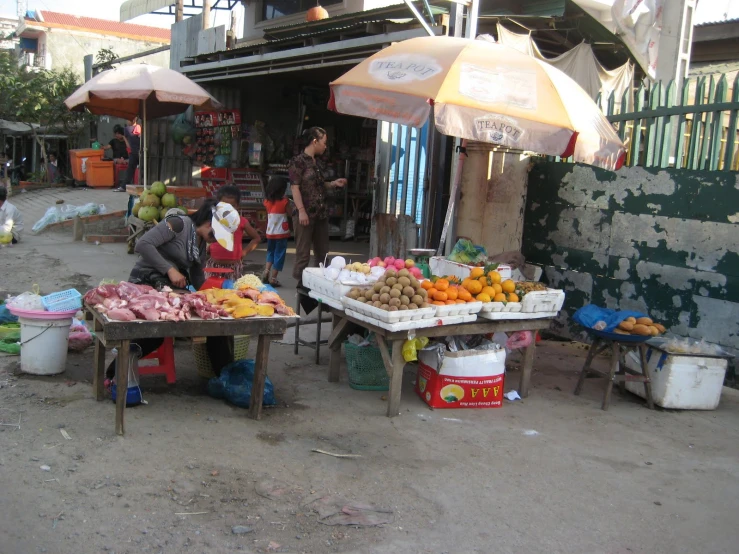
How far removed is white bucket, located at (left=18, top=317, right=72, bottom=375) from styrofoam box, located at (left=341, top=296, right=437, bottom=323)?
226 centimetres

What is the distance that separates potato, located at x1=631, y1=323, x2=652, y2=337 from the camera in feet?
18.5

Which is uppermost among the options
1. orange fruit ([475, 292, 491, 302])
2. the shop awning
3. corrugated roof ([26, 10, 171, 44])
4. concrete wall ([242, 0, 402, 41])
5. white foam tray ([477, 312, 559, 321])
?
corrugated roof ([26, 10, 171, 44])

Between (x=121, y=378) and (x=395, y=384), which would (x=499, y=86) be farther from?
(x=121, y=378)

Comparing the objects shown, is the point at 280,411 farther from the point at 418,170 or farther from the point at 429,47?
the point at 418,170

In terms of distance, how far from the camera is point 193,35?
15.8m

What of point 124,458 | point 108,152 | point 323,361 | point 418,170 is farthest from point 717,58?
point 108,152

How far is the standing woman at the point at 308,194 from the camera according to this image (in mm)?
8289

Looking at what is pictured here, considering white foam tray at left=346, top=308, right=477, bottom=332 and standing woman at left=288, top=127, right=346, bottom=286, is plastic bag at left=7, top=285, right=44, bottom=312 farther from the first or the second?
standing woman at left=288, top=127, right=346, bottom=286

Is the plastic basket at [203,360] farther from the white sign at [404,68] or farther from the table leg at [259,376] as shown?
the white sign at [404,68]

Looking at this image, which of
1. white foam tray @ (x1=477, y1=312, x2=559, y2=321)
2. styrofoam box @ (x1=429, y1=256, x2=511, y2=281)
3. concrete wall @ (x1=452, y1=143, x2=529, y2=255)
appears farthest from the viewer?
concrete wall @ (x1=452, y1=143, x2=529, y2=255)

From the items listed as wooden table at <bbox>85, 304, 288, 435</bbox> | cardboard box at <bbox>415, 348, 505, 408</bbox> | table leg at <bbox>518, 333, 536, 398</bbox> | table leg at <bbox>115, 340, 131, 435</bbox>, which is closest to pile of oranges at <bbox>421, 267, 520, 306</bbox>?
cardboard box at <bbox>415, 348, 505, 408</bbox>

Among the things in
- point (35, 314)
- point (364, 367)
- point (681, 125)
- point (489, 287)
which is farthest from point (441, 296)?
point (681, 125)

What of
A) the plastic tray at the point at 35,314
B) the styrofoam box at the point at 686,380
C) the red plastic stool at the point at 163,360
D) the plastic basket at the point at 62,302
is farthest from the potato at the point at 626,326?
the plastic tray at the point at 35,314

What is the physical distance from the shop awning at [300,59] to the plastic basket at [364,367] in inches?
175
